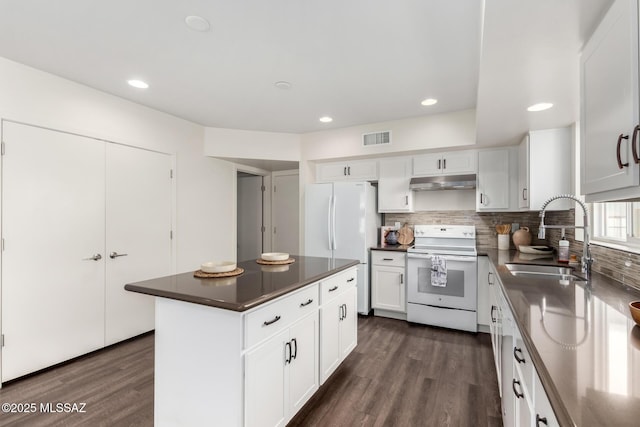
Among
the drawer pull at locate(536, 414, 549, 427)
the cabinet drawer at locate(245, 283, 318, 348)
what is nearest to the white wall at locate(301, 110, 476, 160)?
the cabinet drawer at locate(245, 283, 318, 348)

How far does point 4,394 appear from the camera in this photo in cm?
224

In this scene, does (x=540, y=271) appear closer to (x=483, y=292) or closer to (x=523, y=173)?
(x=483, y=292)

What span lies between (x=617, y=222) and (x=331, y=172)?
307 cm

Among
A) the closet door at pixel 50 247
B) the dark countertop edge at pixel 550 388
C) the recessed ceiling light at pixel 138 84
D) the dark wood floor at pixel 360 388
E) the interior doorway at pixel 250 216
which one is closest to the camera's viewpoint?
the dark countertop edge at pixel 550 388

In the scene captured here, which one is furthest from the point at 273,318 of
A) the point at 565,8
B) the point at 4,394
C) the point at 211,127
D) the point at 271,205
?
the point at 271,205

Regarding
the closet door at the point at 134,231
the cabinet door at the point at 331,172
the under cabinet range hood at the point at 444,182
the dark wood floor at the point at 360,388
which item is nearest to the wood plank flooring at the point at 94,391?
the dark wood floor at the point at 360,388

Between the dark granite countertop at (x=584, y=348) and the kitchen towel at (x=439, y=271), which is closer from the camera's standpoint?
the dark granite countertop at (x=584, y=348)

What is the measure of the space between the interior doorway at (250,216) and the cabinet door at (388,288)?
2.39 metres

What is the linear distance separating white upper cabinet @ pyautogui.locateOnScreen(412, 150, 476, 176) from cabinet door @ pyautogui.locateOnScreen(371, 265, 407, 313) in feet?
4.25

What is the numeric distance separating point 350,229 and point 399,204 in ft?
2.40

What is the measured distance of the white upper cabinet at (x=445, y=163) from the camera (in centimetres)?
366

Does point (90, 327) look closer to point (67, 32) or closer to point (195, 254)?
point (195, 254)

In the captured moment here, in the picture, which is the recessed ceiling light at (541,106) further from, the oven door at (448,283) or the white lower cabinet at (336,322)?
the white lower cabinet at (336,322)

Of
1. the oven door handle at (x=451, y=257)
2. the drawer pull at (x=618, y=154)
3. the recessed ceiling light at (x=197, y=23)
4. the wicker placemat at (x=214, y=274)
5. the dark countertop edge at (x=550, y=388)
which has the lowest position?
the oven door handle at (x=451, y=257)
